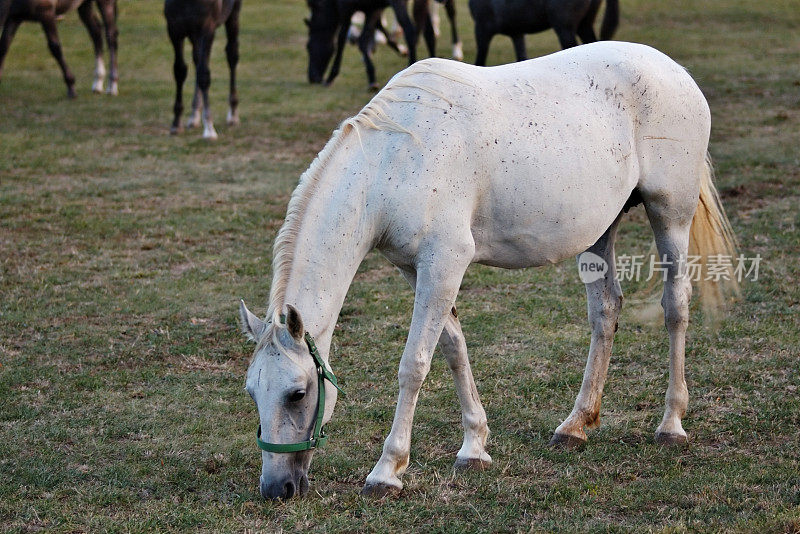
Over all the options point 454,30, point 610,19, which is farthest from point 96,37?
point 610,19

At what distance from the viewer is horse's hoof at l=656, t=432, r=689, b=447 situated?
13.6 ft

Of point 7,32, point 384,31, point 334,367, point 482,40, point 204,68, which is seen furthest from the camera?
point 384,31

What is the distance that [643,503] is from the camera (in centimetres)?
355

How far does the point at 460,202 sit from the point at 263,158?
6832 mm

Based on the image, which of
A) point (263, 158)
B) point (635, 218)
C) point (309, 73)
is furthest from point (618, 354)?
→ point (309, 73)

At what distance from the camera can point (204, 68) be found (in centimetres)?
1074

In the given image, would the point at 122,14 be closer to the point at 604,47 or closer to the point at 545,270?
the point at 545,270

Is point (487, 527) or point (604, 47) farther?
point (604, 47)

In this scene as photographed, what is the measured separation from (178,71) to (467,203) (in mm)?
8134

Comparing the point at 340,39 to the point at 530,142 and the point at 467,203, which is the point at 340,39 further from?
the point at 467,203

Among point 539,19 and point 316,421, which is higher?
point 316,421

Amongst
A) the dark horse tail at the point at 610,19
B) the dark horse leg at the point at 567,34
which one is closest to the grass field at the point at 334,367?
the dark horse tail at the point at 610,19

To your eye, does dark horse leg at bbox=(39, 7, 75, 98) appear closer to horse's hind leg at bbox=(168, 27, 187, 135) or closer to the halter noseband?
horse's hind leg at bbox=(168, 27, 187, 135)

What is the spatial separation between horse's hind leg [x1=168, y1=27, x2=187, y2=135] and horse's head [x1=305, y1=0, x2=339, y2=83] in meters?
2.78
